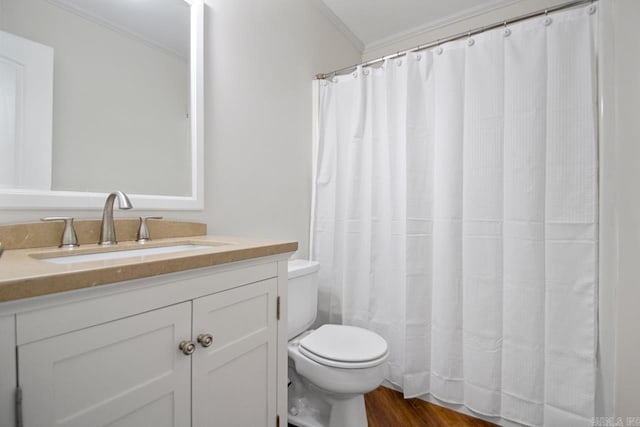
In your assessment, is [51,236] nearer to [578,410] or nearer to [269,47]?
[269,47]

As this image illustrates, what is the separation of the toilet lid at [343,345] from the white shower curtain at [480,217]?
340mm

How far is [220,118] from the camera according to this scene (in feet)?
4.62

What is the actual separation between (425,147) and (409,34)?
1290 mm

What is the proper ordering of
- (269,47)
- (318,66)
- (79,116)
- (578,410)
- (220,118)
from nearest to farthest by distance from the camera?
1. (79,116)
2. (578,410)
3. (220,118)
4. (269,47)
5. (318,66)

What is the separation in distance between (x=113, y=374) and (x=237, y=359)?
32cm

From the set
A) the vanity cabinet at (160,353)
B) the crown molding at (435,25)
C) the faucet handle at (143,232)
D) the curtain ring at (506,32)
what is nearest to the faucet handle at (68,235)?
the faucet handle at (143,232)

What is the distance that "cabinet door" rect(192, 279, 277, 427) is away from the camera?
0.75 meters

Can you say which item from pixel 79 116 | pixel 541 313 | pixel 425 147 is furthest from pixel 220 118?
pixel 541 313

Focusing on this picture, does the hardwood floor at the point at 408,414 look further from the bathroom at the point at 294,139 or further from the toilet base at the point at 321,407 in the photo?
the bathroom at the point at 294,139

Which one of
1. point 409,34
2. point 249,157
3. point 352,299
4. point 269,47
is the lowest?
point 352,299

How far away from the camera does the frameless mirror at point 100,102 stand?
87cm

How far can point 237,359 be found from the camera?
847 mm

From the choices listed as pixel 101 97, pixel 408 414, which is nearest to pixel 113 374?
pixel 101 97

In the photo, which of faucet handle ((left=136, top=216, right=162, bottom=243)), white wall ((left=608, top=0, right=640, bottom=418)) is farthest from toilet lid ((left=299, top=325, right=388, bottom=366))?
white wall ((left=608, top=0, right=640, bottom=418))
